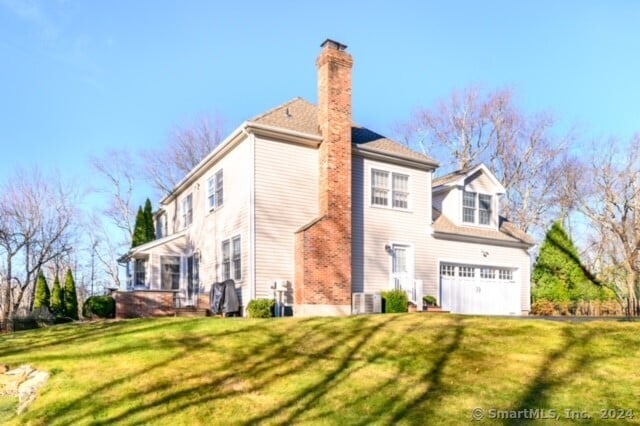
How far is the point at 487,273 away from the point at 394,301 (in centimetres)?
556

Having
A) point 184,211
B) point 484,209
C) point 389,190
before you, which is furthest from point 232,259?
point 484,209

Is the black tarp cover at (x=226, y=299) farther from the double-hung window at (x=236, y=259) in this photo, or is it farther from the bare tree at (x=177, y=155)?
the bare tree at (x=177, y=155)

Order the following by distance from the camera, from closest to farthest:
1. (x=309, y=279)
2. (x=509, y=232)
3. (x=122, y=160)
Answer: (x=309, y=279) → (x=509, y=232) → (x=122, y=160)

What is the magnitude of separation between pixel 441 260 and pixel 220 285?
7.83m

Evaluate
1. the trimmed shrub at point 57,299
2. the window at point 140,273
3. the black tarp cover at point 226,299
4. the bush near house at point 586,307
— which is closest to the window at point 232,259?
the black tarp cover at point 226,299

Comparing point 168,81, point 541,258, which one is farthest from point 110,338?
point 541,258

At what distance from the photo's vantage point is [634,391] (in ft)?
20.9

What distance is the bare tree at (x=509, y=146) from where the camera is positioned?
3256cm

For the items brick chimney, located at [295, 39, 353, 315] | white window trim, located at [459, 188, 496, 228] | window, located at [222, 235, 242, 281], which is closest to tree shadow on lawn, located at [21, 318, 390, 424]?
brick chimney, located at [295, 39, 353, 315]

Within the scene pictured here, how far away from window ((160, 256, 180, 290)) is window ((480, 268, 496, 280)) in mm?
11899

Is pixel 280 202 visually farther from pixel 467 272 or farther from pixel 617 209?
pixel 617 209

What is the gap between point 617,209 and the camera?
28875mm

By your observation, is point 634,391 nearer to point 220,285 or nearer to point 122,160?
point 220,285

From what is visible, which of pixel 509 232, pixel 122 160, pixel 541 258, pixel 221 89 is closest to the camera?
pixel 509 232
